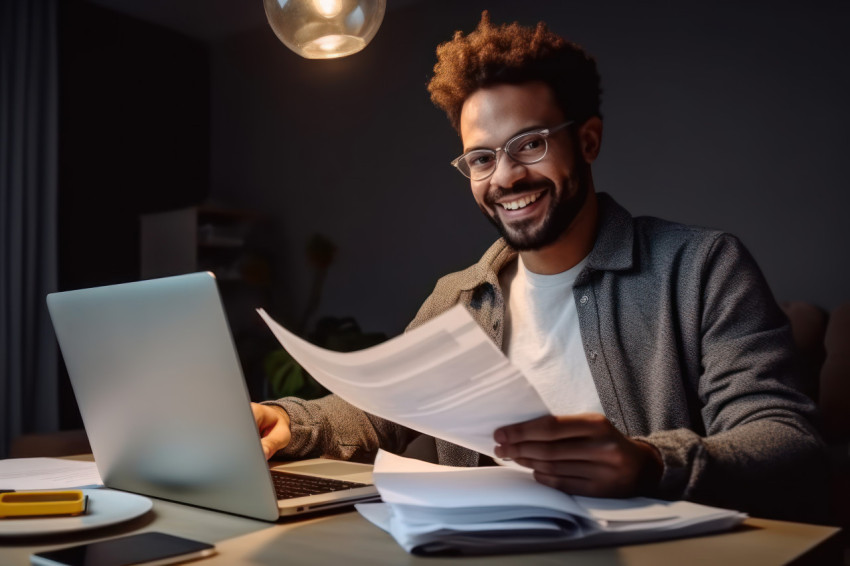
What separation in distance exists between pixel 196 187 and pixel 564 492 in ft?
12.6

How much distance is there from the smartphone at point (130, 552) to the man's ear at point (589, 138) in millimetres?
949

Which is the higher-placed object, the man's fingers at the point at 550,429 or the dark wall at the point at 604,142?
the dark wall at the point at 604,142

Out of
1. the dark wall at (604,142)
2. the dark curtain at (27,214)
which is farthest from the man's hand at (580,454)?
the dark curtain at (27,214)

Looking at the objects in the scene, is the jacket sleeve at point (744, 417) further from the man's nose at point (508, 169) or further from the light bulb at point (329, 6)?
the light bulb at point (329, 6)

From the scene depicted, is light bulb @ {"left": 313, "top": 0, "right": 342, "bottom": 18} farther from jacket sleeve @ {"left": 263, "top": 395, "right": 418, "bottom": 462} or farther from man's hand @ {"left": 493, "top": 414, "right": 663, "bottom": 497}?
man's hand @ {"left": 493, "top": 414, "right": 663, "bottom": 497}

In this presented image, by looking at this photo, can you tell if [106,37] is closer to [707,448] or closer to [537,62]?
[537,62]

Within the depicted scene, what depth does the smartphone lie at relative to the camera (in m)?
0.55

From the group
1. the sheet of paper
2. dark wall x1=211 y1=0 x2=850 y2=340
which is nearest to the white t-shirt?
the sheet of paper

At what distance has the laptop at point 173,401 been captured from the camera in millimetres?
641

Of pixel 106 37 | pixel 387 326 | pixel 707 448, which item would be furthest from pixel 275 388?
→ pixel 707 448

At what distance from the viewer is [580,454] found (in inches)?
25.6

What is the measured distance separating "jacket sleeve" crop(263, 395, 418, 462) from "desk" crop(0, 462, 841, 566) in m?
0.35

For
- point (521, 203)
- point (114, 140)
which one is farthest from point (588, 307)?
point (114, 140)

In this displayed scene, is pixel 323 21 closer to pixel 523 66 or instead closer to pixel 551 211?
pixel 523 66
